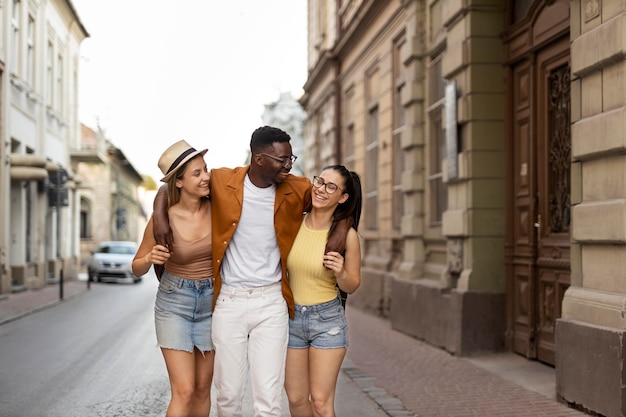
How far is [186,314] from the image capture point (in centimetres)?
491

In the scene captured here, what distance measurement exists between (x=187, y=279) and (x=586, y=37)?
430 cm

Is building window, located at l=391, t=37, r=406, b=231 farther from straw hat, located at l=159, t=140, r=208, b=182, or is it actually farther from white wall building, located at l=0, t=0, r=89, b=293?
straw hat, located at l=159, t=140, r=208, b=182

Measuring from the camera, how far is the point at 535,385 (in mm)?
8805

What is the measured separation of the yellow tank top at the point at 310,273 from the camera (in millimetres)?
4977

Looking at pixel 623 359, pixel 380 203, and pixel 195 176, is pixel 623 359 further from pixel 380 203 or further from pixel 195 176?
pixel 380 203

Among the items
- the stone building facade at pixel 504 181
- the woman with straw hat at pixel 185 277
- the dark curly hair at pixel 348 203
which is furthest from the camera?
the stone building facade at pixel 504 181

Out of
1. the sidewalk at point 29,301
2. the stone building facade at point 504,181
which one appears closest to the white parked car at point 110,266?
the sidewalk at point 29,301

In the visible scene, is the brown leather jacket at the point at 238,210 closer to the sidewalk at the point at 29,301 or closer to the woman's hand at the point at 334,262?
the woman's hand at the point at 334,262

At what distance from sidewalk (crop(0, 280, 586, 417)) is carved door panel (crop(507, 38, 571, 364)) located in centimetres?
45

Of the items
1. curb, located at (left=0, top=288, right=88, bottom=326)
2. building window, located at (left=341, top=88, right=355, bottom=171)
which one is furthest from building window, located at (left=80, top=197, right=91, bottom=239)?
building window, located at (left=341, top=88, right=355, bottom=171)

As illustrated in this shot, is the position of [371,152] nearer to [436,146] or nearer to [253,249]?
[436,146]

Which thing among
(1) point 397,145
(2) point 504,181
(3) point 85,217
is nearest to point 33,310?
(1) point 397,145

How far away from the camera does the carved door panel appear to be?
9.49 m

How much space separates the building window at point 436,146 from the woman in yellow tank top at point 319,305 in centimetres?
840
